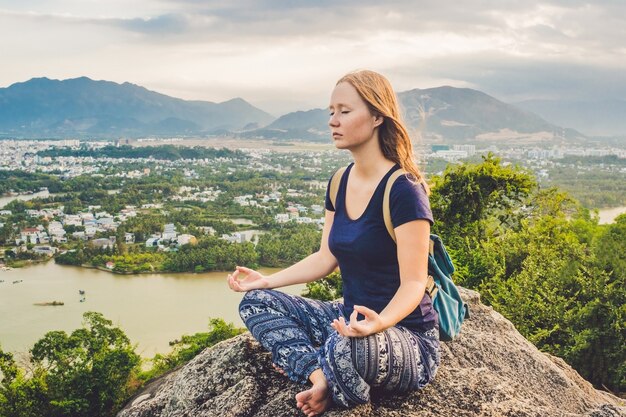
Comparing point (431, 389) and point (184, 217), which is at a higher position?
point (431, 389)

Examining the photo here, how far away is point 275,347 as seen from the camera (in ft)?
6.50

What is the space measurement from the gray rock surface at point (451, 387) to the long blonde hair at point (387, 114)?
0.66 m

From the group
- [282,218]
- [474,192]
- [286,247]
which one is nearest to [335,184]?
[474,192]

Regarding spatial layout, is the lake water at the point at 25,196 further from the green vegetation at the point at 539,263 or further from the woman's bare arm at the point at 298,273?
the woman's bare arm at the point at 298,273

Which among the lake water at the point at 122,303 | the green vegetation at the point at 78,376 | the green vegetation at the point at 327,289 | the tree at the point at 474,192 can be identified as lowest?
the lake water at the point at 122,303

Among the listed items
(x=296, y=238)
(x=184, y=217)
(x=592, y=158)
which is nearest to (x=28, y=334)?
(x=296, y=238)

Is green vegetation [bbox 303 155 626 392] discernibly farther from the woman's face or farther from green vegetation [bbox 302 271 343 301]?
the woman's face

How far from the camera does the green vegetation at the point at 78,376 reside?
9.64 metres

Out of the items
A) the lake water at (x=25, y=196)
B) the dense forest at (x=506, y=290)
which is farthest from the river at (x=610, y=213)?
the lake water at (x=25, y=196)

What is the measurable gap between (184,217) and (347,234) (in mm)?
37501

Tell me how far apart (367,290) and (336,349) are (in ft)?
0.75

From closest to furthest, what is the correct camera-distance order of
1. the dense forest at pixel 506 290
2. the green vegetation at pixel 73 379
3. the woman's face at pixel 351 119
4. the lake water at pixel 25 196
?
the woman's face at pixel 351 119, the dense forest at pixel 506 290, the green vegetation at pixel 73 379, the lake water at pixel 25 196

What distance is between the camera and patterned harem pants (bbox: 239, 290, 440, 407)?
1.68m

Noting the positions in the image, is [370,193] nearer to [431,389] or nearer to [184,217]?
[431,389]
